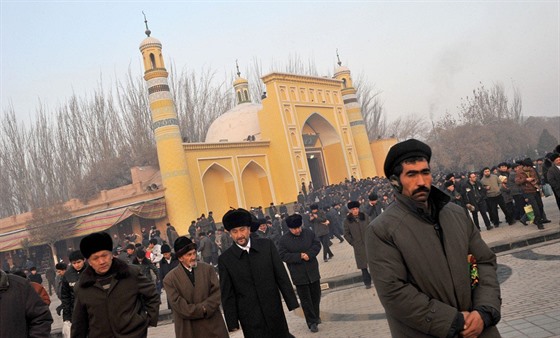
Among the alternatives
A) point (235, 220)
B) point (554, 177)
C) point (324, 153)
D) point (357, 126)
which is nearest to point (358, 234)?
point (554, 177)

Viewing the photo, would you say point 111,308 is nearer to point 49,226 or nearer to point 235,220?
point 235,220

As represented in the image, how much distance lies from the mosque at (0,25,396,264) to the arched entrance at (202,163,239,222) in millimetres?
57

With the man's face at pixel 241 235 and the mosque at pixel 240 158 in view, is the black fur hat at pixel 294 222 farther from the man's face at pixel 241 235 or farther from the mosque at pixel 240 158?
the mosque at pixel 240 158

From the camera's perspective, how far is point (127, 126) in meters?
39.5

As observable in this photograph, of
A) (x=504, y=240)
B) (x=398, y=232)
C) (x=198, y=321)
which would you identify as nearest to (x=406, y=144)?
(x=398, y=232)

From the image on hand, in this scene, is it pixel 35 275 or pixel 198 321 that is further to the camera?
pixel 35 275

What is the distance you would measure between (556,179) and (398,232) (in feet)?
28.8

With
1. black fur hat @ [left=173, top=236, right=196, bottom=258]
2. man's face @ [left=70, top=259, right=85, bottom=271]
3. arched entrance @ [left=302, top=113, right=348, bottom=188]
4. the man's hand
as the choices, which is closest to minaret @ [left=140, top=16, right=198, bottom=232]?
arched entrance @ [left=302, top=113, right=348, bottom=188]

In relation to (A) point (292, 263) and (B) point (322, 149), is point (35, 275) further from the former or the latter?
(B) point (322, 149)

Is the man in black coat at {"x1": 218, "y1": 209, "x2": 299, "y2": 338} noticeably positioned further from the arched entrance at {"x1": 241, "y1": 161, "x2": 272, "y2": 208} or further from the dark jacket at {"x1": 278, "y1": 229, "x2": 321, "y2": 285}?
the arched entrance at {"x1": 241, "y1": 161, "x2": 272, "y2": 208}

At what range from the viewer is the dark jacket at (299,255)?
7043 mm

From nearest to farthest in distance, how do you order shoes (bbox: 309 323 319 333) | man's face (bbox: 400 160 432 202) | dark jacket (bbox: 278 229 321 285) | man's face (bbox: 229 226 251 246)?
man's face (bbox: 400 160 432 202) < man's face (bbox: 229 226 251 246) < shoes (bbox: 309 323 319 333) < dark jacket (bbox: 278 229 321 285)

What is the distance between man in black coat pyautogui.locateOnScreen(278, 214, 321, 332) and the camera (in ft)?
22.8

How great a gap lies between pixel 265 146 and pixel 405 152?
29969 millimetres
